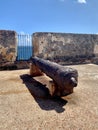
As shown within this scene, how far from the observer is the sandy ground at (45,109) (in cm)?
304

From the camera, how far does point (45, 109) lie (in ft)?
12.3

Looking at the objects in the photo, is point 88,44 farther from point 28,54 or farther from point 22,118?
point 22,118

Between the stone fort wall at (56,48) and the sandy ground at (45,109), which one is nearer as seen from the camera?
the sandy ground at (45,109)

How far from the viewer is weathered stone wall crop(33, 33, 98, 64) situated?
32.0ft

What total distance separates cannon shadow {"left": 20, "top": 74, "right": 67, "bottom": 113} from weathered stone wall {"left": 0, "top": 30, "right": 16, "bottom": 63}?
350 cm

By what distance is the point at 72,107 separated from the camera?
3.84 m

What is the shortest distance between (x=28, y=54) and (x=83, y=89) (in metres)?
5.30

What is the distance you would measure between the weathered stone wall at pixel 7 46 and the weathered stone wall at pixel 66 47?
1237 mm

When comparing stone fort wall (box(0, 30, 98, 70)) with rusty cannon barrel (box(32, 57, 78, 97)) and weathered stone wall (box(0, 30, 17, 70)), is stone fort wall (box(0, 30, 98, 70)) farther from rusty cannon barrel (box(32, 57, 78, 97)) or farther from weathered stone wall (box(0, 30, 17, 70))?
rusty cannon barrel (box(32, 57, 78, 97))

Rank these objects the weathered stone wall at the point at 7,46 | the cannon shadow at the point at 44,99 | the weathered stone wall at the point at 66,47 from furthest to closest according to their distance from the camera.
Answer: the weathered stone wall at the point at 66,47 → the weathered stone wall at the point at 7,46 → the cannon shadow at the point at 44,99

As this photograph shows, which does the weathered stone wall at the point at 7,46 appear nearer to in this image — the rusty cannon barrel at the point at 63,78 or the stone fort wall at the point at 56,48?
the stone fort wall at the point at 56,48

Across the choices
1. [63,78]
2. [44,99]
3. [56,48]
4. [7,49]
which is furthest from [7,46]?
[63,78]

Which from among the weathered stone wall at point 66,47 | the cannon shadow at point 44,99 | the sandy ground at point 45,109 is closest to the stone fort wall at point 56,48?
the weathered stone wall at point 66,47

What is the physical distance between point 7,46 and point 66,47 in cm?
367
